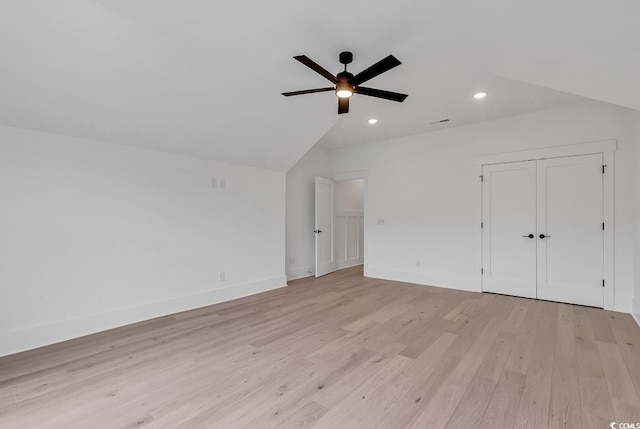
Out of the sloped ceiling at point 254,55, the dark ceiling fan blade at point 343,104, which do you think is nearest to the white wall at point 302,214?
the sloped ceiling at point 254,55

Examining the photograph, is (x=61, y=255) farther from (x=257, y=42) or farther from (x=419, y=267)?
(x=419, y=267)

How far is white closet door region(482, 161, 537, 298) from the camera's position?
4367 mm

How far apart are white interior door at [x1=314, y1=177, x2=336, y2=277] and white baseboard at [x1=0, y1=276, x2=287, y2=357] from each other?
1.78 m

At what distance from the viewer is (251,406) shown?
6.20 feet

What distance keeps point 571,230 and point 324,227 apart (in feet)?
13.2

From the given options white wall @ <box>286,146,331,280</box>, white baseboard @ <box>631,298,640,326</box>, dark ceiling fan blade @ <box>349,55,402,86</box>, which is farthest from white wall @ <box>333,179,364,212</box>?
white baseboard @ <box>631,298,640,326</box>

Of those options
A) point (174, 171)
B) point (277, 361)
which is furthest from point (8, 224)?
point (277, 361)

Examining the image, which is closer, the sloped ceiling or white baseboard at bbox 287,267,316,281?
the sloped ceiling

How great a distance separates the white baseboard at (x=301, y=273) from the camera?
5.78m

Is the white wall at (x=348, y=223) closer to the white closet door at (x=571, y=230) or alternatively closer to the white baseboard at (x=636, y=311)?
the white closet door at (x=571, y=230)

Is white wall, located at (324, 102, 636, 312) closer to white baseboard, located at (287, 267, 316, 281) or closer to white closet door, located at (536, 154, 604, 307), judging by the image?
white closet door, located at (536, 154, 604, 307)

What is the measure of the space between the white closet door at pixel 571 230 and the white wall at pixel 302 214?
3974mm

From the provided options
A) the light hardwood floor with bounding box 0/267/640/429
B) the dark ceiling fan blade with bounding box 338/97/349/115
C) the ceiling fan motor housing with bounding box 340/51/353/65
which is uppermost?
the ceiling fan motor housing with bounding box 340/51/353/65

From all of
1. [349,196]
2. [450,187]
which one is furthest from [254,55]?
[349,196]
